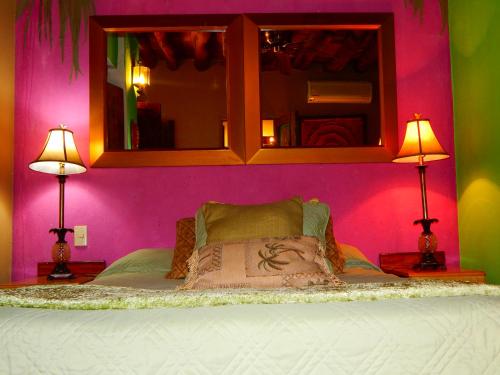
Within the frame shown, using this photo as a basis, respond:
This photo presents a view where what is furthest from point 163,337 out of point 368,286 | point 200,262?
point 200,262

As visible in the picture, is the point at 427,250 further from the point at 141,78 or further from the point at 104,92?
the point at 104,92

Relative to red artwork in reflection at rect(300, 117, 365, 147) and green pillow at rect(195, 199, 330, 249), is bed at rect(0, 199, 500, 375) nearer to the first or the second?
green pillow at rect(195, 199, 330, 249)

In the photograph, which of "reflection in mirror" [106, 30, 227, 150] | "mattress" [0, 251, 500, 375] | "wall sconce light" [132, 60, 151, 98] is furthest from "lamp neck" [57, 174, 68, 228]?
"mattress" [0, 251, 500, 375]

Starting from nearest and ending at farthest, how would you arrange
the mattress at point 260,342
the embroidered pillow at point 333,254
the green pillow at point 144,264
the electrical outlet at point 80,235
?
the mattress at point 260,342 → the embroidered pillow at point 333,254 → the green pillow at point 144,264 → the electrical outlet at point 80,235

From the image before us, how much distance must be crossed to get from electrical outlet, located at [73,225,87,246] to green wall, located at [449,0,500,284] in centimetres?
206

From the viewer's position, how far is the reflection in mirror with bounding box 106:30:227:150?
2.72m

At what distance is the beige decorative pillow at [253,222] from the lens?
201 cm

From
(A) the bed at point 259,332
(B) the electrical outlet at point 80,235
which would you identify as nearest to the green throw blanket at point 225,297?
(A) the bed at point 259,332

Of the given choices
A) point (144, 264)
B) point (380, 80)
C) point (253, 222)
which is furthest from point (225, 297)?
point (380, 80)

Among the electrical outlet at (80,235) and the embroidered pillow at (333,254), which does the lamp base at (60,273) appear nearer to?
the electrical outlet at (80,235)

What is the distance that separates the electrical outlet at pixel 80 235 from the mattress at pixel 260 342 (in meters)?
1.63

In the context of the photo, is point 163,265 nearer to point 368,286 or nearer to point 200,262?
point 200,262

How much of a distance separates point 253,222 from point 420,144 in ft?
3.27

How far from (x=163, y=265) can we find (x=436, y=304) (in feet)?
4.69
